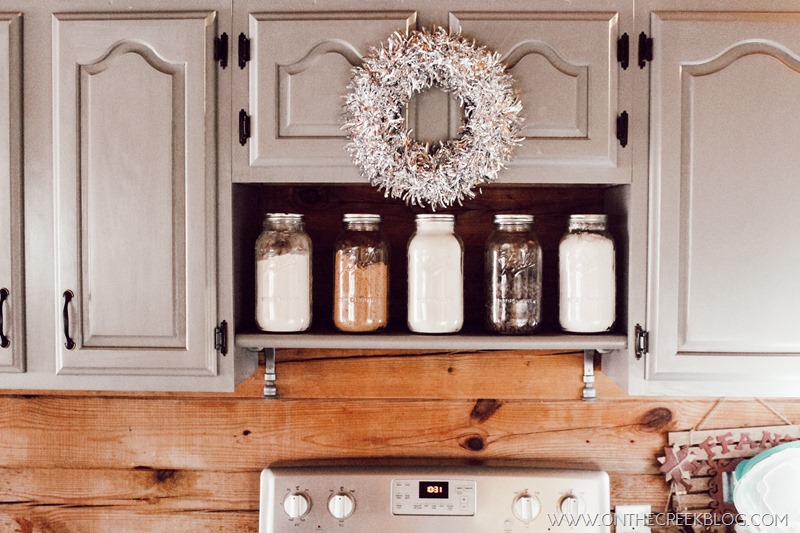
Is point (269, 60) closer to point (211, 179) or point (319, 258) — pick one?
point (211, 179)

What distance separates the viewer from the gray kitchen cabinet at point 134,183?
4.39 ft

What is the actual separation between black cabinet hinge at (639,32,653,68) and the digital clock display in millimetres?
1057

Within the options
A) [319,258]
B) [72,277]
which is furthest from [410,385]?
[72,277]

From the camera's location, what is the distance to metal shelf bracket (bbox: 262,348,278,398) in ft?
5.25

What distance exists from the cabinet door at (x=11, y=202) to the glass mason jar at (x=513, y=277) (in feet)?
3.33

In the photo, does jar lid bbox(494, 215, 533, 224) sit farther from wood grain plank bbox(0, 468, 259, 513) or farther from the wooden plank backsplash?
wood grain plank bbox(0, 468, 259, 513)

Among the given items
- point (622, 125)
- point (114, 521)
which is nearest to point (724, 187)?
point (622, 125)

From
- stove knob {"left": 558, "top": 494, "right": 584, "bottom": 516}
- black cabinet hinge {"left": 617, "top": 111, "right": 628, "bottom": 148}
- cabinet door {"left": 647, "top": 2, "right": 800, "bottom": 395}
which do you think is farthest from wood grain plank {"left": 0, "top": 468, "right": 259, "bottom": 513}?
black cabinet hinge {"left": 617, "top": 111, "right": 628, "bottom": 148}

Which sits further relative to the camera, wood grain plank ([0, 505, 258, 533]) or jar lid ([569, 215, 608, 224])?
wood grain plank ([0, 505, 258, 533])

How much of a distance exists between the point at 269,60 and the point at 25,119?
541 mm

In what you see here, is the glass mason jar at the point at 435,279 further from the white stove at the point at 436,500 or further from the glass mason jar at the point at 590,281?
the white stove at the point at 436,500

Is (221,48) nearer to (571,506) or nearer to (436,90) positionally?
(436,90)

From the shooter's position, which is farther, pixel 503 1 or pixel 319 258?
pixel 319 258

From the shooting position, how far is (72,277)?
4.44 feet
